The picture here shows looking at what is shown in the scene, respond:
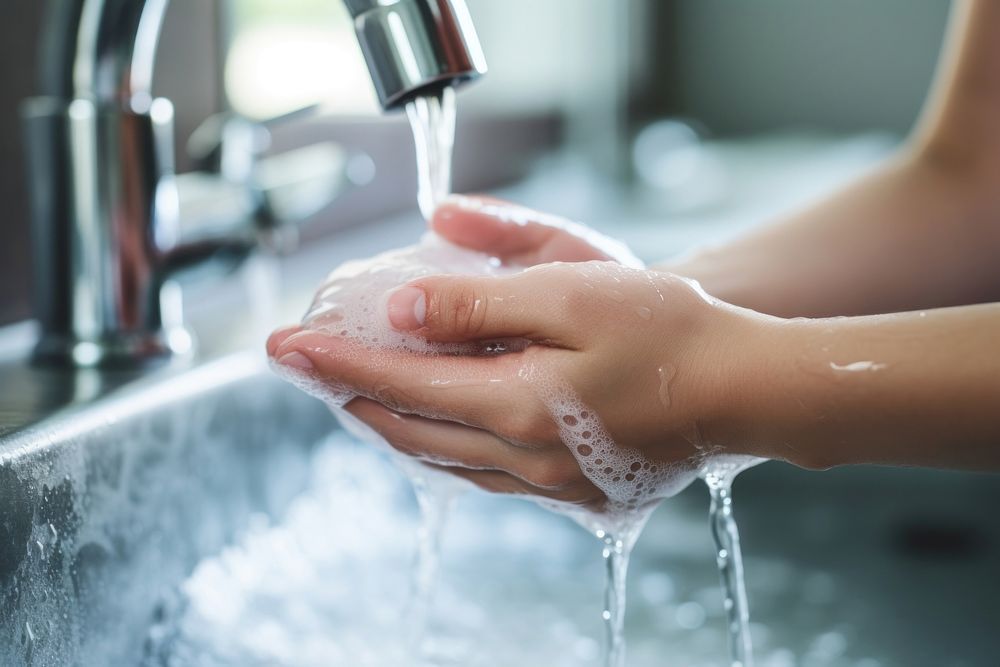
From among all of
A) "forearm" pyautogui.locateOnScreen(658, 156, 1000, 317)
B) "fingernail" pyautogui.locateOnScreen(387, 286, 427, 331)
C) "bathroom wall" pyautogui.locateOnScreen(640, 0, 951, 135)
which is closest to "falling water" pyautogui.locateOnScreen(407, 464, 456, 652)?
"fingernail" pyautogui.locateOnScreen(387, 286, 427, 331)

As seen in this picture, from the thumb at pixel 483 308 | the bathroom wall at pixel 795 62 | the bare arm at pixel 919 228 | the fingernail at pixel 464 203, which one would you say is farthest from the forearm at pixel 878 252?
the bathroom wall at pixel 795 62

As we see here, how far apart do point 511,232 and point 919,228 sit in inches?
11.9

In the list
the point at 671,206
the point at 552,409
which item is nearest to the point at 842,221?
the point at 552,409

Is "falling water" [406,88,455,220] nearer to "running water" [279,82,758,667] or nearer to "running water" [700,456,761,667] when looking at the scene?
"running water" [279,82,758,667]

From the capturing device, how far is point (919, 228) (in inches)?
28.6

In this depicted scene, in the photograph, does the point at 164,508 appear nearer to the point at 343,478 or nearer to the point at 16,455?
the point at 16,455

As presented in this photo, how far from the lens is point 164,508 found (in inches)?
22.5

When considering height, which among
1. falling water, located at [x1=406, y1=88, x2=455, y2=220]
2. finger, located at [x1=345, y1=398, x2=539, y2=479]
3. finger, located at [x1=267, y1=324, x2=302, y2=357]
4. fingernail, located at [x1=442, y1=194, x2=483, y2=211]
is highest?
falling water, located at [x1=406, y1=88, x2=455, y2=220]

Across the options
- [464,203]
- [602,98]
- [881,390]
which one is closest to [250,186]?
[464,203]

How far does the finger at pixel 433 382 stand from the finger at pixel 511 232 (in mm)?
137

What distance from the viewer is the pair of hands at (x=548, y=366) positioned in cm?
43

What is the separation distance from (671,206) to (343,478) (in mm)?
1044

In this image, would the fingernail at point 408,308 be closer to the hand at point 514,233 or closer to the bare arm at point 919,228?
the hand at point 514,233

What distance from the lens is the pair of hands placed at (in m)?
0.43
